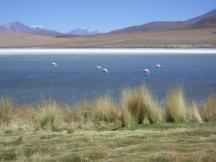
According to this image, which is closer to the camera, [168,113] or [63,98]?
[168,113]

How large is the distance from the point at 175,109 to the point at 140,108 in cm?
63

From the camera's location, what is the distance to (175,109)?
9.65m

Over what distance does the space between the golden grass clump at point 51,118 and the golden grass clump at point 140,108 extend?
3.73 ft

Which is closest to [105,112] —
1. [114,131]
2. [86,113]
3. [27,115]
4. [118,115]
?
[118,115]

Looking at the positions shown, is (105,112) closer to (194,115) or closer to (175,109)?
(175,109)

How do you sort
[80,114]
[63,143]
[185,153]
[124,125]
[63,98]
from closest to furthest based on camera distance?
1. [185,153]
2. [63,143]
3. [124,125]
4. [80,114]
5. [63,98]

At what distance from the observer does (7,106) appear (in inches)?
421

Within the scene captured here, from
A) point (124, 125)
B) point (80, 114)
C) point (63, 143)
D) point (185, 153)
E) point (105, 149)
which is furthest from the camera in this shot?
point (80, 114)

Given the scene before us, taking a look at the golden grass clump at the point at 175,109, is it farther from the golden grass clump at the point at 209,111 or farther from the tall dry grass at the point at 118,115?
the golden grass clump at the point at 209,111

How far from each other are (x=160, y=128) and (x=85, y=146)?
1.94m

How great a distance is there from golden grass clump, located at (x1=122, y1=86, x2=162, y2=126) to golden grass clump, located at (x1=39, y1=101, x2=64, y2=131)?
44.7 inches

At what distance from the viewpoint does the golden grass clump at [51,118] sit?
9431 millimetres

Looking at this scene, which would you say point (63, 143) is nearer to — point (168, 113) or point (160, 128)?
point (160, 128)

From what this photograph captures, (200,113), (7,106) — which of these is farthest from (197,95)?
(7,106)
